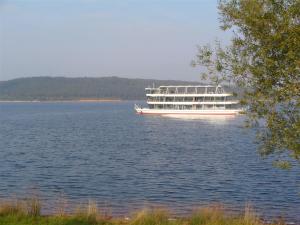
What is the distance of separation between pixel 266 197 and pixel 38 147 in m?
28.1

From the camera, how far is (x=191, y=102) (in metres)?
98.6

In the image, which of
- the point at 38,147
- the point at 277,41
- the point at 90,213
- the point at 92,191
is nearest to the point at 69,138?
the point at 38,147

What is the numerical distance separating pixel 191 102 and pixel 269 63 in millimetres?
88731

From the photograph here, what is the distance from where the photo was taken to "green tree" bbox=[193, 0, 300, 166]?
32.3 ft

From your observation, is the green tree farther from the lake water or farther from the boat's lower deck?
the boat's lower deck

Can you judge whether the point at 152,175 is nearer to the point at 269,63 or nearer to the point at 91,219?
the point at 91,219

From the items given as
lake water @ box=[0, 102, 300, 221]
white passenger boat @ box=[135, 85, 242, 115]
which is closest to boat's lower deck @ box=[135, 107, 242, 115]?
white passenger boat @ box=[135, 85, 242, 115]

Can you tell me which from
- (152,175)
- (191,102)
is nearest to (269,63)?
(152,175)

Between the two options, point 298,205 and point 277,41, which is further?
point 298,205

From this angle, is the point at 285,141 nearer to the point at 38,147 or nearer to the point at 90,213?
the point at 90,213

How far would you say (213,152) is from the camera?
133ft

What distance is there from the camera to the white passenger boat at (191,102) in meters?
96.4

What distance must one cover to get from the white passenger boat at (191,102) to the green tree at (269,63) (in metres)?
82.1

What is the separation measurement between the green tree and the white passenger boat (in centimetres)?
8210
